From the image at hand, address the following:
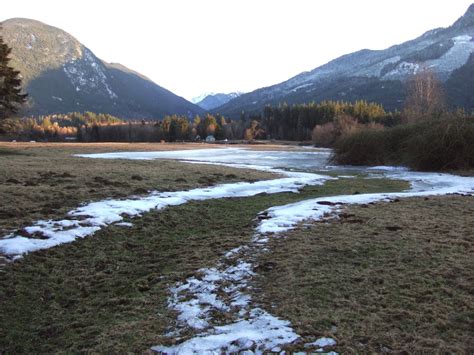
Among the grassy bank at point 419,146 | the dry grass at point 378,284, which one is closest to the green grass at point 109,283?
the dry grass at point 378,284

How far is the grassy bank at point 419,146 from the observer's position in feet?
85.8

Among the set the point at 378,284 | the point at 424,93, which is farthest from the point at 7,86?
the point at 424,93

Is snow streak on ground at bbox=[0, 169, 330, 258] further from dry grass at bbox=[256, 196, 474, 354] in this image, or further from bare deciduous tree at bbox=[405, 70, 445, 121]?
bare deciduous tree at bbox=[405, 70, 445, 121]

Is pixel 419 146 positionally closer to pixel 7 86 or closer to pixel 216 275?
pixel 216 275

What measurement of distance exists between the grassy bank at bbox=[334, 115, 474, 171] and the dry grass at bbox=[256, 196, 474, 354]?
60.1ft

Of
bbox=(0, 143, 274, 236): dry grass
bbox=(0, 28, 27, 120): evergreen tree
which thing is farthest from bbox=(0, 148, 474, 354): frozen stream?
bbox=(0, 28, 27, 120): evergreen tree

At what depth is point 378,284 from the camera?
19.7ft

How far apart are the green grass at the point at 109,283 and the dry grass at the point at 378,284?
153 centimetres

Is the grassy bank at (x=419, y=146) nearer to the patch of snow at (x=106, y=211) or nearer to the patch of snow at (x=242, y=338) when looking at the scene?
the patch of snow at (x=106, y=211)

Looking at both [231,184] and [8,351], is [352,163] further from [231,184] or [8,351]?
[8,351]

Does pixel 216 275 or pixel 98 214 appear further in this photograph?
pixel 98 214

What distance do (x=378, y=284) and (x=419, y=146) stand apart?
24582 millimetres

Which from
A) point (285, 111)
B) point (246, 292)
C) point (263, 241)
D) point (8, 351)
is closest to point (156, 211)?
point (263, 241)

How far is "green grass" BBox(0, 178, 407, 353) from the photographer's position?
4.93 meters
